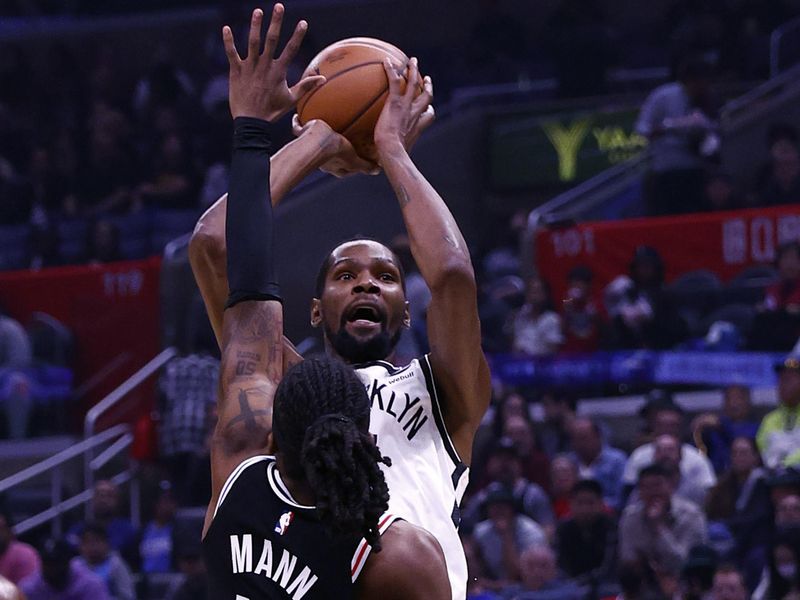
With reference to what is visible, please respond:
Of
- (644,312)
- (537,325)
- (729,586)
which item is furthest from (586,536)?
(537,325)

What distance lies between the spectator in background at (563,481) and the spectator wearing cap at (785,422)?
43.2 inches

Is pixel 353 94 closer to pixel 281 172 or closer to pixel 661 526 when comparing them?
pixel 281 172

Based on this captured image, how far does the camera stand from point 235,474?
336cm

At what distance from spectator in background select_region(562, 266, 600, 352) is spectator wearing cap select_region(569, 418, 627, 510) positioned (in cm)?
112

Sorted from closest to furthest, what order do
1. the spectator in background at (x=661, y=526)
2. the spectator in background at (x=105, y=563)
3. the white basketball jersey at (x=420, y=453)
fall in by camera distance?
the white basketball jersey at (x=420, y=453)
the spectator in background at (x=661, y=526)
the spectator in background at (x=105, y=563)

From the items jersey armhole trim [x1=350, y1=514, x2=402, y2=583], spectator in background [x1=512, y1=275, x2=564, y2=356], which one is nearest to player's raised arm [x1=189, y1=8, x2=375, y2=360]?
jersey armhole trim [x1=350, y1=514, x2=402, y2=583]

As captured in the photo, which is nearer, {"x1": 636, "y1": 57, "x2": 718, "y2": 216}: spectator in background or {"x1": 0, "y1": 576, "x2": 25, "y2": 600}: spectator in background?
{"x1": 0, "y1": 576, "x2": 25, "y2": 600}: spectator in background

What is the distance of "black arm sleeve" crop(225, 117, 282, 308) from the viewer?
3.64m

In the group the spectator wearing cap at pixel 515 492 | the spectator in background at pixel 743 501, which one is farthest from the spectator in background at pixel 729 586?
the spectator wearing cap at pixel 515 492

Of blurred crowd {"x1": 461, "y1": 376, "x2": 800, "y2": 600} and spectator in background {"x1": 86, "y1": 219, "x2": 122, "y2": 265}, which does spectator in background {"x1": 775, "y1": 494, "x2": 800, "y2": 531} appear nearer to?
blurred crowd {"x1": 461, "y1": 376, "x2": 800, "y2": 600}

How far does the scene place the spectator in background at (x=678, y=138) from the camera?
39.9 ft

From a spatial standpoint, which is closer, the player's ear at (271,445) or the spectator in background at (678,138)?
the player's ear at (271,445)

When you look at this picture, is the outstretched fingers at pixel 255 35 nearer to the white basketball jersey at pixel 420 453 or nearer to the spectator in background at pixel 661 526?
the white basketball jersey at pixel 420 453

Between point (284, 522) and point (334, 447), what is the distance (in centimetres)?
23
